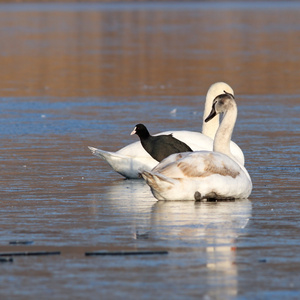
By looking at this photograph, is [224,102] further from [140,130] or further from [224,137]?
[140,130]

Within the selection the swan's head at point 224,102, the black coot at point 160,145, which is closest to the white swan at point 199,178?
the swan's head at point 224,102

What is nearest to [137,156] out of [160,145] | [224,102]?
[160,145]

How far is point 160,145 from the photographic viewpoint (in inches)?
436

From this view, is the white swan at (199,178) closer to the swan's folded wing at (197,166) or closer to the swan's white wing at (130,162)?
the swan's folded wing at (197,166)

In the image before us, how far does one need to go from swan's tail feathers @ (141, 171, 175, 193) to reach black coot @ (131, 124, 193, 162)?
1.53 meters

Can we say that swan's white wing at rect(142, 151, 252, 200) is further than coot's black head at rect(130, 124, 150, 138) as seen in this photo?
No

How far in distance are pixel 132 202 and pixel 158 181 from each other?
1.77 feet

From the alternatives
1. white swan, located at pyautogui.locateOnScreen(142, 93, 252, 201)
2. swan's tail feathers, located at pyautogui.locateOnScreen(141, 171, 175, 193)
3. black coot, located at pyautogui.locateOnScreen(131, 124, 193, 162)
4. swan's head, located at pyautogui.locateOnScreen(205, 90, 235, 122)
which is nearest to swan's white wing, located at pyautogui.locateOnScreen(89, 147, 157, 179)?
black coot, located at pyautogui.locateOnScreen(131, 124, 193, 162)

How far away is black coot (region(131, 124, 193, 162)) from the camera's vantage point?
Answer: 1098 cm

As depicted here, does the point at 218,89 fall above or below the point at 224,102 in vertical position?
above

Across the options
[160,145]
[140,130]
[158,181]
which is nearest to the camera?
[158,181]

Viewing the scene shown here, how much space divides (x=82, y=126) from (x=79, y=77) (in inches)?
416

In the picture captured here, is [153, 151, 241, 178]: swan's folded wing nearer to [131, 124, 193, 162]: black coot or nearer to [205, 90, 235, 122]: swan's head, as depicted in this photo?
[205, 90, 235, 122]: swan's head

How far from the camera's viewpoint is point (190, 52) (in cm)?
3744
